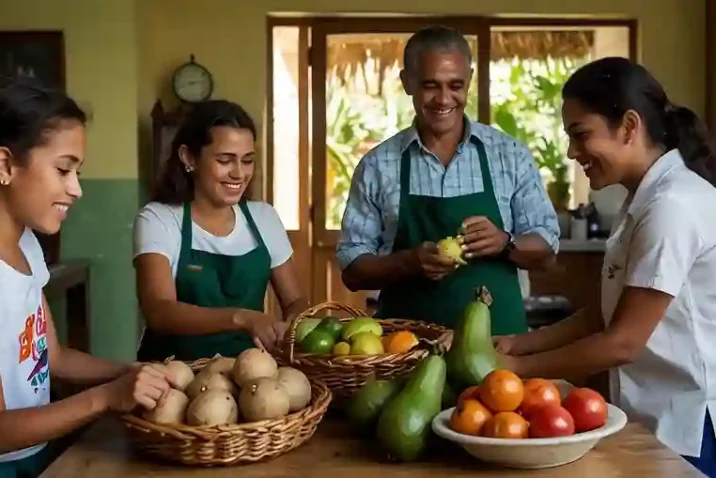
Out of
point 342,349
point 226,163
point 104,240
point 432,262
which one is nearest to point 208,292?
point 226,163

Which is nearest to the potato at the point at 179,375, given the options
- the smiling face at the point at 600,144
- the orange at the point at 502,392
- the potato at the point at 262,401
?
the potato at the point at 262,401

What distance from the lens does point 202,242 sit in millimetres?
2166

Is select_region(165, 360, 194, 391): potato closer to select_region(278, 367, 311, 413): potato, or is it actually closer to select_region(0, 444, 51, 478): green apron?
select_region(278, 367, 311, 413): potato

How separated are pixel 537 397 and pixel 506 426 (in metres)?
0.07

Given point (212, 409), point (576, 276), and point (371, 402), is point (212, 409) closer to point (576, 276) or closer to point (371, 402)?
point (371, 402)

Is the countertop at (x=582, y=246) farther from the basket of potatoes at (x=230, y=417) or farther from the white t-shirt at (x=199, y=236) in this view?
the basket of potatoes at (x=230, y=417)

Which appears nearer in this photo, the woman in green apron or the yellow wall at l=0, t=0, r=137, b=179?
the woman in green apron

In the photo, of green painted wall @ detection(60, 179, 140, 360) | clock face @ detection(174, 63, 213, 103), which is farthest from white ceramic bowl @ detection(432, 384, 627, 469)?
clock face @ detection(174, 63, 213, 103)

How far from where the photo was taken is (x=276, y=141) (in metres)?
5.21

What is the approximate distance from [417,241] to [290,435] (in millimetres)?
1051

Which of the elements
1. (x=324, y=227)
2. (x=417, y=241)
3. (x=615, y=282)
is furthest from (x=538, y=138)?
(x=615, y=282)

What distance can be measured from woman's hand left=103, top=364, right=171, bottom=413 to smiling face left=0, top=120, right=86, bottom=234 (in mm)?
300

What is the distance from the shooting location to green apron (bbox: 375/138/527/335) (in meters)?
2.33

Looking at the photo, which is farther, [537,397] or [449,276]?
[449,276]
